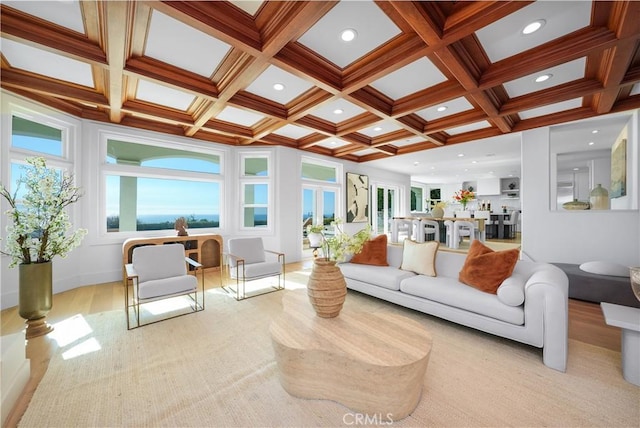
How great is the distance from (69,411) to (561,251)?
6.44 meters

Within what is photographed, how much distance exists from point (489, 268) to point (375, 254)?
57.0 inches

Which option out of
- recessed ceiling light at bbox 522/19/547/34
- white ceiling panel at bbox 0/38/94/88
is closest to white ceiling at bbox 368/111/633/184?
recessed ceiling light at bbox 522/19/547/34

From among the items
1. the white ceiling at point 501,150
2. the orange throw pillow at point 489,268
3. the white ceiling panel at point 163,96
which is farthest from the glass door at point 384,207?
the white ceiling panel at point 163,96

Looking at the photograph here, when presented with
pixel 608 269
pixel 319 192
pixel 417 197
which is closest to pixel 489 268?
pixel 608 269

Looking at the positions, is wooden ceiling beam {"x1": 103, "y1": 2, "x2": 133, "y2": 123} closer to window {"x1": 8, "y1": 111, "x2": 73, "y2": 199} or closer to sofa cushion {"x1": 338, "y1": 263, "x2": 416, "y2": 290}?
window {"x1": 8, "y1": 111, "x2": 73, "y2": 199}

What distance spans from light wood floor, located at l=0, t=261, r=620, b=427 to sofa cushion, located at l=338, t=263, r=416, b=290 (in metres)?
1.68

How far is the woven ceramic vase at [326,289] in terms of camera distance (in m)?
2.03

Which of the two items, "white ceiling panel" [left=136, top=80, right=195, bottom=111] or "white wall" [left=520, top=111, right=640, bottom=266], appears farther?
"white wall" [left=520, top=111, right=640, bottom=266]

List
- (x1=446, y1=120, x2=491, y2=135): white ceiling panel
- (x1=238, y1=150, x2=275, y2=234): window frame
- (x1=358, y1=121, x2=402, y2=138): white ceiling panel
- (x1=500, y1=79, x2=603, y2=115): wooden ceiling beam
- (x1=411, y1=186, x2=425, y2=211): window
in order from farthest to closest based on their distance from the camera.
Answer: (x1=411, y1=186, x2=425, y2=211): window → (x1=238, y1=150, x2=275, y2=234): window frame → (x1=358, y1=121, x2=402, y2=138): white ceiling panel → (x1=446, y1=120, x2=491, y2=135): white ceiling panel → (x1=500, y1=79, x2=603, y2=115): wooden ceiling beam

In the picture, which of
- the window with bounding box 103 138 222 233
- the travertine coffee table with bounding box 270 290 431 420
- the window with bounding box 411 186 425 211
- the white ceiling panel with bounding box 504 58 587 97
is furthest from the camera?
the window with bounding box 411 186 425 211

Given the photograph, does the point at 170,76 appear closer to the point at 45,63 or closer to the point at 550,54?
the point at 45,63

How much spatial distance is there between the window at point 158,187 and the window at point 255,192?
60 cm

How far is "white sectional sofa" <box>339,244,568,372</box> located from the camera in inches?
76.8

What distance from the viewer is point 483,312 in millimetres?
2320
